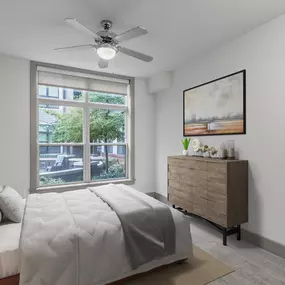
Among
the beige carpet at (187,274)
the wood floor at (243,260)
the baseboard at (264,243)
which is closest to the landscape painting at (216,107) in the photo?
the baseboard at (264,243)

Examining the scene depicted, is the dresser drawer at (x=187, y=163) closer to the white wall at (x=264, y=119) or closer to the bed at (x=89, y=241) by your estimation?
the white wall at (x=264, y=119)

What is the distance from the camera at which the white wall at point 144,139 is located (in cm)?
492

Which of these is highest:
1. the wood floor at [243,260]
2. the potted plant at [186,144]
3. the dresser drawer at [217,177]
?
the potted plant at [186,144]

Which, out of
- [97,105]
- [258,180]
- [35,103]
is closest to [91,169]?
[97,105]

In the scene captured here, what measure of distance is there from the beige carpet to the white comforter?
12cm

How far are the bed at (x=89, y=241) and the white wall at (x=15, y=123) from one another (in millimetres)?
1426

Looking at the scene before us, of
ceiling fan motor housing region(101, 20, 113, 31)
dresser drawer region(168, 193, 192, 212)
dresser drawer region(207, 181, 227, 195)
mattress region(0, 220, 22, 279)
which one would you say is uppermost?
ceiling fan motor housing region(101, 20, 113, 31)

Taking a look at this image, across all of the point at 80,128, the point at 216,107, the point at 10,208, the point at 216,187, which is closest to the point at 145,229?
the point at 216,187

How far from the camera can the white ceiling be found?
2260mm

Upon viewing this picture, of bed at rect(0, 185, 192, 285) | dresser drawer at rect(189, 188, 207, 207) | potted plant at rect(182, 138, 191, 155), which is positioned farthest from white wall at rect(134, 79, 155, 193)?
bed at rect(0, 185, 192, 285)

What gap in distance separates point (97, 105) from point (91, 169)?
1.39 m

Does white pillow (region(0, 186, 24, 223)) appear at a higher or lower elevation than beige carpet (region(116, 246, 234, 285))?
higher

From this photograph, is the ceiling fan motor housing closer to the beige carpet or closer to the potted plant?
the potted plant

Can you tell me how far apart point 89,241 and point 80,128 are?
304cm
